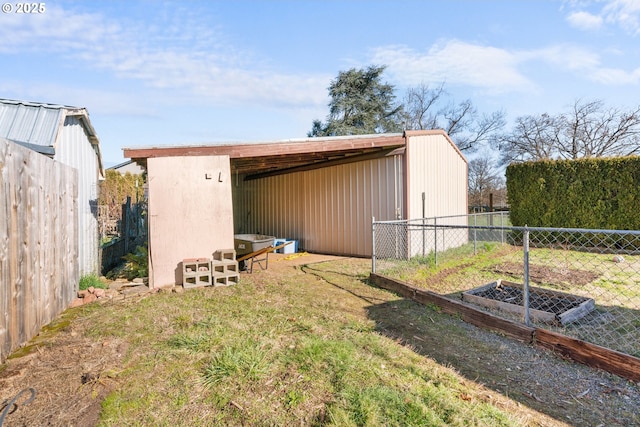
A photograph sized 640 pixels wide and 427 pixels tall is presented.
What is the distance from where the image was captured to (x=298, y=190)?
1030cm

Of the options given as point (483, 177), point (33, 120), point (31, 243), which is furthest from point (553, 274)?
point (483, 177)

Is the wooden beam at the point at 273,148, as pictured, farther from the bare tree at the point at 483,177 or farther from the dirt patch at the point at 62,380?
the bare tree at the point at 483,177

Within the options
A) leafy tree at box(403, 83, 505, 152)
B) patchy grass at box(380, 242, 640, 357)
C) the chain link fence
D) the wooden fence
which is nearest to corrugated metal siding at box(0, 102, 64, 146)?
the wooden fence

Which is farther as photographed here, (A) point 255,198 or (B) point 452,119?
(B) point 452,119

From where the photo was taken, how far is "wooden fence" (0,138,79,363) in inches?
110

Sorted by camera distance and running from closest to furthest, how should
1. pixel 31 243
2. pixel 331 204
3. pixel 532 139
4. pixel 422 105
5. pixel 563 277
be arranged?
pixel 31 243, pixel 563 277, pixel 331 204, pixel 532 139, pixel 422 105

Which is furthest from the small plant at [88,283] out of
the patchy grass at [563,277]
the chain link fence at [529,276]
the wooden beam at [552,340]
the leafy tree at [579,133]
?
the leafy tree at [579,133]

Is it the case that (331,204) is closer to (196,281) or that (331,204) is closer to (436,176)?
(436,176)

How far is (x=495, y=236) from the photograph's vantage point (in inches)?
415

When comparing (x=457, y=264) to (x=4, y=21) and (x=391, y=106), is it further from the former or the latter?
(x=391, y=106)

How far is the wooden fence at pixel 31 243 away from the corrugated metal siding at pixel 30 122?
1.42m

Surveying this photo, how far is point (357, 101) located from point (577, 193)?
1574 cm

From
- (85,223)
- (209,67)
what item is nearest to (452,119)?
(209,67)

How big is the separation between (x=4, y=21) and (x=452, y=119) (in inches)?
1061
